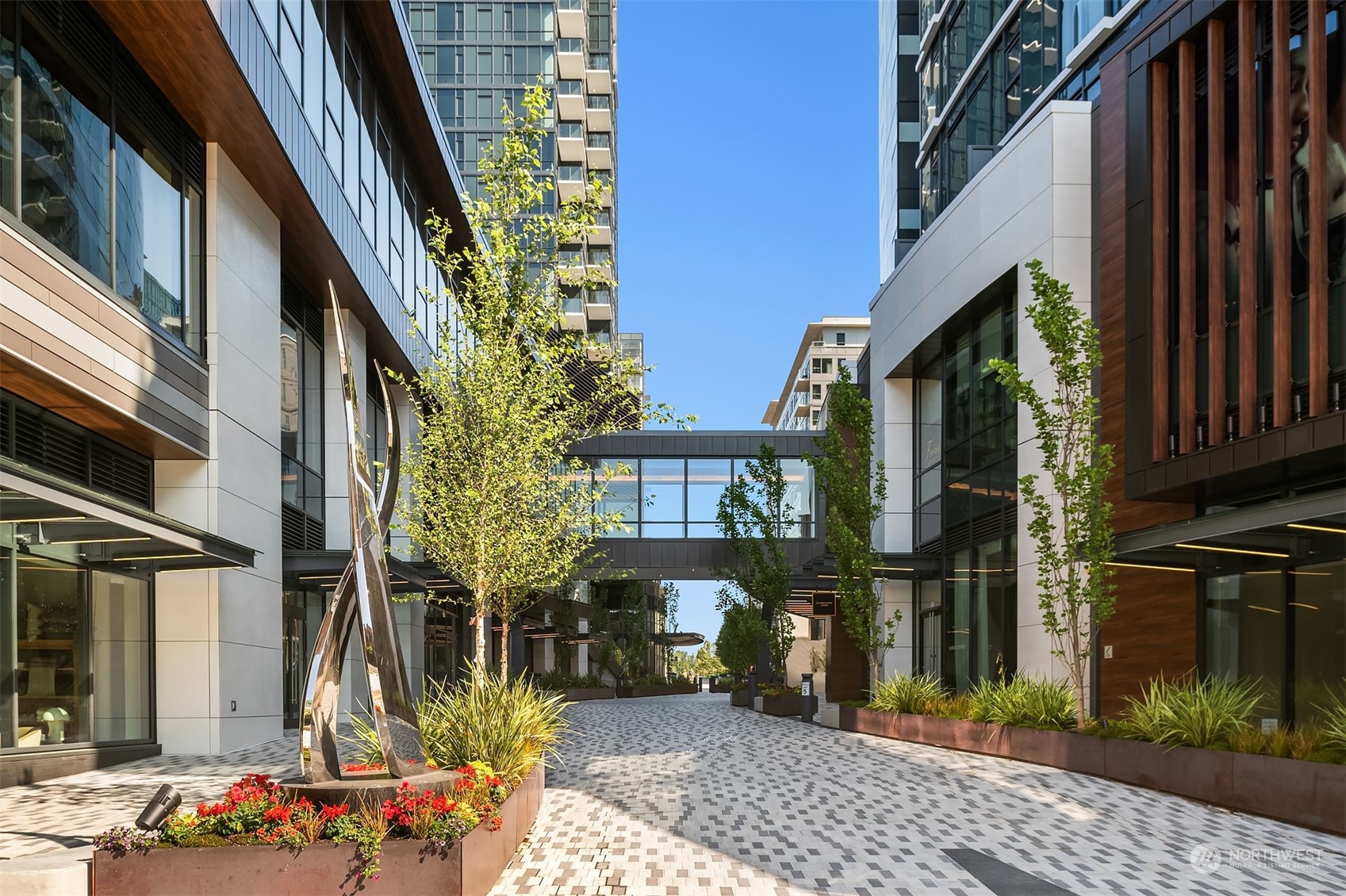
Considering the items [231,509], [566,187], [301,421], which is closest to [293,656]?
[301,421]

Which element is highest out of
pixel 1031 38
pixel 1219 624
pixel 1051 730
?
pixel 1031 38

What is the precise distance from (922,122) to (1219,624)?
25.8 meters

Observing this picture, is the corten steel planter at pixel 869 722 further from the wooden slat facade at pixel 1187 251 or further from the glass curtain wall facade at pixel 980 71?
the glass curtain wall facade at pixel 980 71

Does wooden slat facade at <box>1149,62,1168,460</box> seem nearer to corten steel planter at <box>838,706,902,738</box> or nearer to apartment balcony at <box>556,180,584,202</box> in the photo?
corten steel planter at <box>838,706,902,738</box>

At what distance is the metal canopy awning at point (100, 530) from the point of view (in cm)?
1011

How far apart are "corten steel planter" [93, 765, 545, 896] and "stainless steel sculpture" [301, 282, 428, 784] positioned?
125cm

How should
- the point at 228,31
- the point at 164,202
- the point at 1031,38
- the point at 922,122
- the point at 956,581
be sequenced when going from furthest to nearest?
1. the point at 922,122
2. the point at 1031,38
3. the point at 956,581
4. the point at 164,202
5. the point at 228,31

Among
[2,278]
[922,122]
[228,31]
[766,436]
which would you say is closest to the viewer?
[2,278]

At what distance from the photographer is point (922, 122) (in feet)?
127

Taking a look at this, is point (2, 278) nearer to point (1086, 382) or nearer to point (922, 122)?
point (1086, 382)

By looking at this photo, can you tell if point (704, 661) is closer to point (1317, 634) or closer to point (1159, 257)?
point (1159, 257)

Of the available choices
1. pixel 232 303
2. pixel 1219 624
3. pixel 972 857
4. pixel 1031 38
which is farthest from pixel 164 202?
pixel 1031 38

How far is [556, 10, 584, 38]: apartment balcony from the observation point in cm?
6756

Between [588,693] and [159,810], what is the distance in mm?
36558
